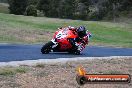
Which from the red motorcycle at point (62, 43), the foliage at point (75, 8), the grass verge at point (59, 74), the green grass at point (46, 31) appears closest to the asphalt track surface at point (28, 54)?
the red motorcycle at point (62, 43)

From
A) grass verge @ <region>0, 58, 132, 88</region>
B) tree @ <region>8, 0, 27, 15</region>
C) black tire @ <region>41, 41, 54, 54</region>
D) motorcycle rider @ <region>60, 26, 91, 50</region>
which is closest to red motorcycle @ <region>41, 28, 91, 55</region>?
black tire @ <region>41, 41, 54, 54</region>

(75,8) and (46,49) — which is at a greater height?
(46,49)

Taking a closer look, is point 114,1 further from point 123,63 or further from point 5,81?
point 5,81

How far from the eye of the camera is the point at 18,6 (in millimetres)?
74625

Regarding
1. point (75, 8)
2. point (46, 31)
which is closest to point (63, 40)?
point (46, 31)

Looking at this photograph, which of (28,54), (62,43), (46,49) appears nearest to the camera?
(28,54)

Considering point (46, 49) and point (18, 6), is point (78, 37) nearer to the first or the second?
point (46, 49)

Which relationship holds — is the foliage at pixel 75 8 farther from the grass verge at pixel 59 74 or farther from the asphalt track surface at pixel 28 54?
the grass verge at pixel 59 74

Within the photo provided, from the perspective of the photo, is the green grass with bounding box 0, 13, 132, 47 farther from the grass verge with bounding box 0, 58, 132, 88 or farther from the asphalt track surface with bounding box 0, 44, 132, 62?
the grass verge with bounding box 0, 58, 132, 88

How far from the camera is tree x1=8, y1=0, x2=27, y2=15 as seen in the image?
244ft

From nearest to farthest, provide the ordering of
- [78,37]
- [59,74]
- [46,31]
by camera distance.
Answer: [59,74]
[78,37]
[46,31]

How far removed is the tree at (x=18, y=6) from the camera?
74500 mm

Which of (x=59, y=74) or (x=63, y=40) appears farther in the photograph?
(x=63, y=40)

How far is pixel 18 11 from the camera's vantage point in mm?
75375
